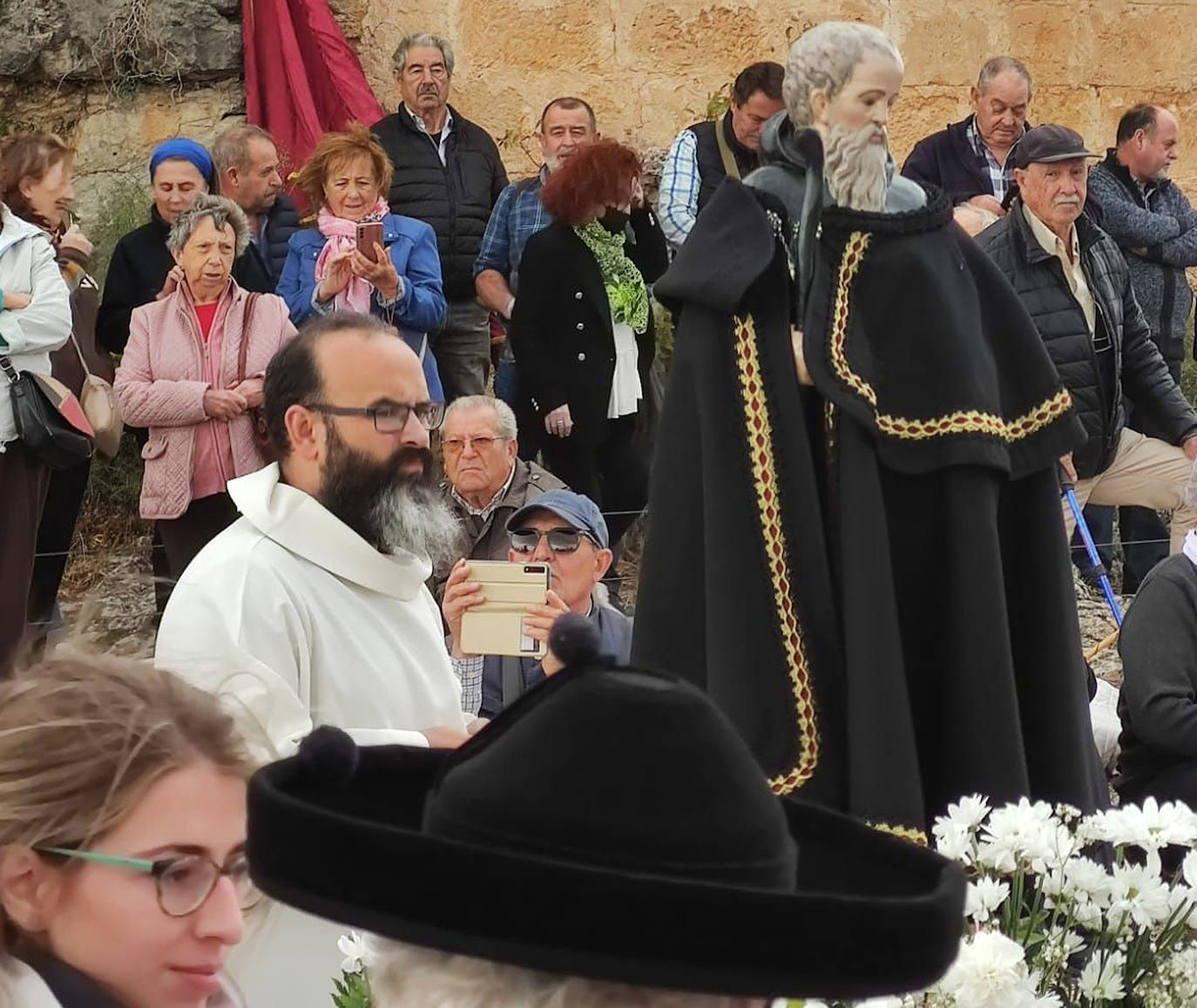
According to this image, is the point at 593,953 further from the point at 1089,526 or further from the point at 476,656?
the point at 1089,526

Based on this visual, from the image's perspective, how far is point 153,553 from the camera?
25.6ft

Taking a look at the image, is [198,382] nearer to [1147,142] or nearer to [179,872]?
[1147,142]

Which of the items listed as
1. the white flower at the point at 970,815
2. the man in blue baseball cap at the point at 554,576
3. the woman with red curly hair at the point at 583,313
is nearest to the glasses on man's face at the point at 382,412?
the man in blue baseball cap at the point at 554,576

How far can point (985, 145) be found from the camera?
942 centimetres

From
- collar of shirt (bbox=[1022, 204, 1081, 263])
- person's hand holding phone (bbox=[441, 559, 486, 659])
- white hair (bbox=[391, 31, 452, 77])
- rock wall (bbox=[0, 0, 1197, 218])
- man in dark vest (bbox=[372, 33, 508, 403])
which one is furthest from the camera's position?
rock wall (bbox=[0, 0, 1197, 218])

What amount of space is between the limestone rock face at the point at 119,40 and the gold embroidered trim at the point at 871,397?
720 cm

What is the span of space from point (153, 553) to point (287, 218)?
1.32m

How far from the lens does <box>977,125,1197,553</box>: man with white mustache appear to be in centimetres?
777

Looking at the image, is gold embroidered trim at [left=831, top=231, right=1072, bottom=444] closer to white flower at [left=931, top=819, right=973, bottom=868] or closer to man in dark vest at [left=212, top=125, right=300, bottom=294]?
white flower at [left=931, top=819, right=973, bottom=868]

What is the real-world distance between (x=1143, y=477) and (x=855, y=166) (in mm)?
4296

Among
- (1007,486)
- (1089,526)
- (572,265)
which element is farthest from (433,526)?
(1089,526)

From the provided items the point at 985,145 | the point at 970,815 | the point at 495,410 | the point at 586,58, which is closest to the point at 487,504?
the point at 495,410

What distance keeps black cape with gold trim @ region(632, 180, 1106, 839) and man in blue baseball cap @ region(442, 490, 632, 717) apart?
1221mm

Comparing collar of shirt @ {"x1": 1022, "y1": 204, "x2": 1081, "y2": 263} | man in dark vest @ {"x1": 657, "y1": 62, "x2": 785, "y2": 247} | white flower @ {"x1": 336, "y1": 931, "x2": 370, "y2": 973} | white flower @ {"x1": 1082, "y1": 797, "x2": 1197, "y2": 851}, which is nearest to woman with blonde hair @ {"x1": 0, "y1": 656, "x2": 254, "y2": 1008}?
white flower @ {"x1": 336, "y1": 931, "x2": 370, "y2": 973}
